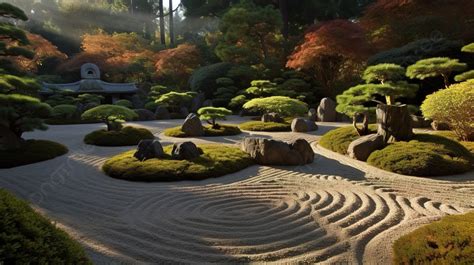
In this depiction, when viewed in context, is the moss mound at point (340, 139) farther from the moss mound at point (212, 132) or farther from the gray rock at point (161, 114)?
the gray rock at point (161, 114)

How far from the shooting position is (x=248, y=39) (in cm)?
→ 2245

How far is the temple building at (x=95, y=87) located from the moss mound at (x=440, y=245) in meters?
23.8

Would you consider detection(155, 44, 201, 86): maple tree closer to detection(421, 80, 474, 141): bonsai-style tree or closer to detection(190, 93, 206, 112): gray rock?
detection(190, 93, 206, 112): gray rock

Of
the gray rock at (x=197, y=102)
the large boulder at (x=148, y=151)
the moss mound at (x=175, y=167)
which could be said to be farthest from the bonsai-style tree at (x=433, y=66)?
the gray rock at (x=197, y=102)

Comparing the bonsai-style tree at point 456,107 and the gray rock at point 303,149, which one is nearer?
the gray rock at point 303,149

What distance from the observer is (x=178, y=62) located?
24.3 metres

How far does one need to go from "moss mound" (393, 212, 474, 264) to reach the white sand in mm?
373

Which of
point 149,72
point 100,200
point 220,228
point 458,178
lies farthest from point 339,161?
point 149,72

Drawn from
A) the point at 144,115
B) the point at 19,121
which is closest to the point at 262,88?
the point at 144,115

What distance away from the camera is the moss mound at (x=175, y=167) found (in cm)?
600

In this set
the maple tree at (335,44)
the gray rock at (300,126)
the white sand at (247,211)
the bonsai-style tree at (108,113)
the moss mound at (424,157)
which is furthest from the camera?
the maple tree at (335,44)

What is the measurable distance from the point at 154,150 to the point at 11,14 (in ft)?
20.2

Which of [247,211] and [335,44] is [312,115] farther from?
[247,211]

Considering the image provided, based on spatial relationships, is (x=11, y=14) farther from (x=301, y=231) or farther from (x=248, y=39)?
(x=248, y=39)
